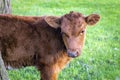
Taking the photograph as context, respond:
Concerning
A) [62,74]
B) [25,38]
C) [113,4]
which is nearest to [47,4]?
[113,4]

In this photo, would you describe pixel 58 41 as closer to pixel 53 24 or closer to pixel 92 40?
pixel 53 24

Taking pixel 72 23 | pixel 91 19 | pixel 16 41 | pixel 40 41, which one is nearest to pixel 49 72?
pixel 40 41

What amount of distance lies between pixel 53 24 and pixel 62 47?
416 millimetres

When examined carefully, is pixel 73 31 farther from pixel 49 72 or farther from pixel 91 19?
pixel 49 72

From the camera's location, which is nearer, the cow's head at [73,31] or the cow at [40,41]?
the cow's head at [73,31]

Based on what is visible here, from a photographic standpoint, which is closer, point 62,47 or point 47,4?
point 62,47

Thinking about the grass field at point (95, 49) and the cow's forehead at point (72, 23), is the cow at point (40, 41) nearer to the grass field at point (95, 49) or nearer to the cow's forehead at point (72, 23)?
the cow's forehead at point (72, 23)

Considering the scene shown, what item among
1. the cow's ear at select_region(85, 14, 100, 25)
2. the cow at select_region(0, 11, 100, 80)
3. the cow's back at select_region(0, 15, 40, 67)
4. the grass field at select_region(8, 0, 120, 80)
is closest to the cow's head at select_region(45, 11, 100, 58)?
the cow at select_region(0, 11, 100, 80)

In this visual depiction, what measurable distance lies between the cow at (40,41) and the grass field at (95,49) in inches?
42.5

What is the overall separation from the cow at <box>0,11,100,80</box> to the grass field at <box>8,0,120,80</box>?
42.5 inches

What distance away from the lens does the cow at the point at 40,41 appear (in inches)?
256

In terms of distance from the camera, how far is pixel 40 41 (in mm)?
6613

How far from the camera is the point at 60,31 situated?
6.67 metres

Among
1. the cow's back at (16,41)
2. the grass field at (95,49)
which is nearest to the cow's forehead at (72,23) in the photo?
the cow's back at (16,41)
